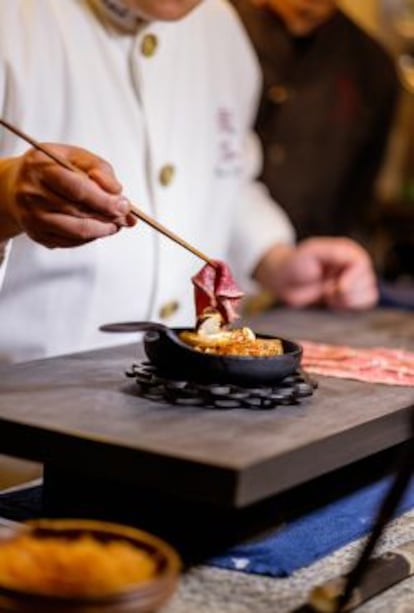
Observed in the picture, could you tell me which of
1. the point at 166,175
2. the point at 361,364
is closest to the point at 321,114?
the point at 166,175

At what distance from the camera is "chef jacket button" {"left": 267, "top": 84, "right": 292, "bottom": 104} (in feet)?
12.6

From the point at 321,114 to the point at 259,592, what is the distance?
2.72 m

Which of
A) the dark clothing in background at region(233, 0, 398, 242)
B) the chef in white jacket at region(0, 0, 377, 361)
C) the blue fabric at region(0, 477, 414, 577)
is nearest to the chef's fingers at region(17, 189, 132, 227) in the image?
the chef in white jacket at region(0, 0, 377, 361)

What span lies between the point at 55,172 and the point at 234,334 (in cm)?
33

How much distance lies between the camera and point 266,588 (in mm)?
1405

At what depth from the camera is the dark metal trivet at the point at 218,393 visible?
1.53 meters

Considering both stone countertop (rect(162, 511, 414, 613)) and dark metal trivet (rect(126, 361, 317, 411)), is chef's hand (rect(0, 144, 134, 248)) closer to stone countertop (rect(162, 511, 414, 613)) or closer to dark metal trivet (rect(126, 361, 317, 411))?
Answer: dark metal trivet (rect(126, 361, 317, 411))

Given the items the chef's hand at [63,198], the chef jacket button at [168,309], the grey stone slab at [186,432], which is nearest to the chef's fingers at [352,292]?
the chef jacket button at [168,309]

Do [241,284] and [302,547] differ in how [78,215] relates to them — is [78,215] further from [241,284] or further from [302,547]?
[241,284]

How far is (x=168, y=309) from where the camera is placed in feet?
7.72

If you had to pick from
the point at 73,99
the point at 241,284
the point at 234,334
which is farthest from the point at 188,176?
the point at 234,334

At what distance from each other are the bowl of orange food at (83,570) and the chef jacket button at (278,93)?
281cm

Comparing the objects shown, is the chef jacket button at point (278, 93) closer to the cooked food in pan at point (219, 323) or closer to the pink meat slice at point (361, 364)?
the pink meat slice at point (361, 364)

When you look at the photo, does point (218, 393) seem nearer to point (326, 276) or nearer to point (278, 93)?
point (326, 276)
